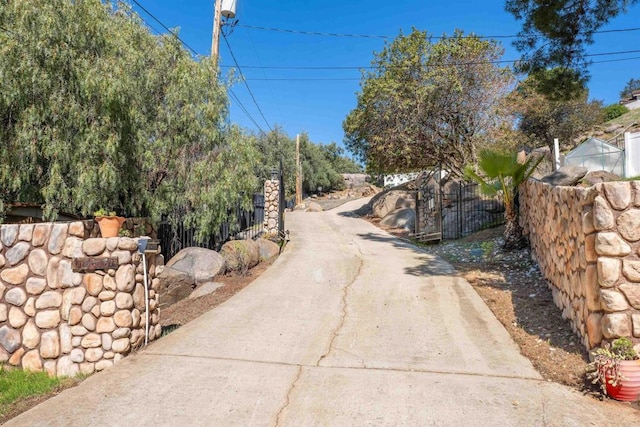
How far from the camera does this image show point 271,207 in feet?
44.8

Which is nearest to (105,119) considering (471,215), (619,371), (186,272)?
(186,272)

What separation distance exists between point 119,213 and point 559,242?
27.3 feet

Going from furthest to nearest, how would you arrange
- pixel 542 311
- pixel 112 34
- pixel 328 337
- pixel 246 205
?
pixel 246 205
pixel 112 34
pixel 542 311
pixel 328 337

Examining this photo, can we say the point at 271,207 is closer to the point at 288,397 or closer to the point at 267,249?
the point at 267,249

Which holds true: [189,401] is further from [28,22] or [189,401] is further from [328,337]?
[28,22]

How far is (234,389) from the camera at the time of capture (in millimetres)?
3887

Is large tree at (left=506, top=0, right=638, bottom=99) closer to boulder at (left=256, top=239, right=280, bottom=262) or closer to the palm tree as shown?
the palm tree

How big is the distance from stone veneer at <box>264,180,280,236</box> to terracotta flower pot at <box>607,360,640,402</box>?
35.1 ft

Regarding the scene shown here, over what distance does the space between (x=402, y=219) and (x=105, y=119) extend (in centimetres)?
1403

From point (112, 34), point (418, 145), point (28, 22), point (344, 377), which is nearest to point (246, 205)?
point (112, 34)

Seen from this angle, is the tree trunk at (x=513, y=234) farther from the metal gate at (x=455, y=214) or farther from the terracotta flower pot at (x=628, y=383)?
the terracotta flower pot at (x=628, y=383)

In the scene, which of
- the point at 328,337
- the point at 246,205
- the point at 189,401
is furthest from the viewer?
the point at 246,205

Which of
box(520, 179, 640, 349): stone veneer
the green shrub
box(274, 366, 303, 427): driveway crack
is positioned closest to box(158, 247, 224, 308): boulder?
the green shrub

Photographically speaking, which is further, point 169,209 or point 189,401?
point 169,209
